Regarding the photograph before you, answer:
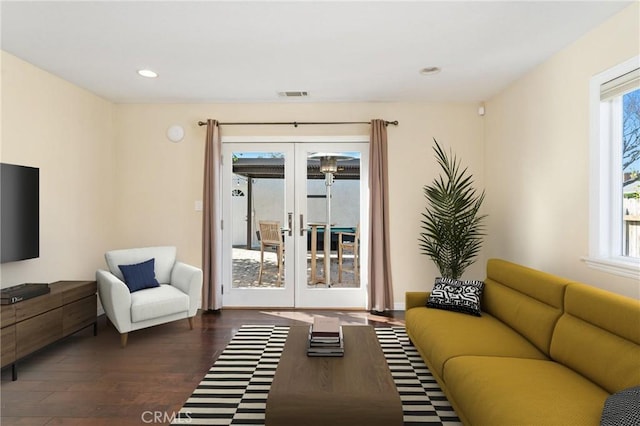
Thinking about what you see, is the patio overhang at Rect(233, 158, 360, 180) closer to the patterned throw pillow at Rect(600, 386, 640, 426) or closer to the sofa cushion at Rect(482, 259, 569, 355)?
the sofa cushion at Rect(482, 259, 569, 355)

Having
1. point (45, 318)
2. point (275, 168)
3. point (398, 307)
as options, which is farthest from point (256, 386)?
point (275, 168)

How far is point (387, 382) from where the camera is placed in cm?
200

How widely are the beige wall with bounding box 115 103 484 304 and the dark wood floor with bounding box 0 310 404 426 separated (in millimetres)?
1089

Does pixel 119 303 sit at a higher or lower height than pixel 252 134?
lower

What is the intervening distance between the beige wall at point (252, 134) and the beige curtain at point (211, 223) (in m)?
0.18

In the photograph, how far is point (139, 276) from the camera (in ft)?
13.0

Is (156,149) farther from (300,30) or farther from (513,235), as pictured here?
(513,235)

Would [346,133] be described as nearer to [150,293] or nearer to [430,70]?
[430,70]

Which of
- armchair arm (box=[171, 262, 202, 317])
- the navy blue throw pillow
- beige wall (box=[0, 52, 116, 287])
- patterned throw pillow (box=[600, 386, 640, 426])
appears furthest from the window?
beige wall (box=[0, 52, 116, 287])

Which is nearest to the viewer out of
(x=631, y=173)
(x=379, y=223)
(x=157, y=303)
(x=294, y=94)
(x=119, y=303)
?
(x=631, y=173)

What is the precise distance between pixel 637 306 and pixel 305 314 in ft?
10.8

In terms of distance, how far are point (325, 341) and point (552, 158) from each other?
2472mm

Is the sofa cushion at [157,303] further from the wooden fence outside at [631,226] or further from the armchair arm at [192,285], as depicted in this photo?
the wooden fence outside at [631,226]

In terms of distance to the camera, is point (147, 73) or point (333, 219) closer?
point (147, 73)
